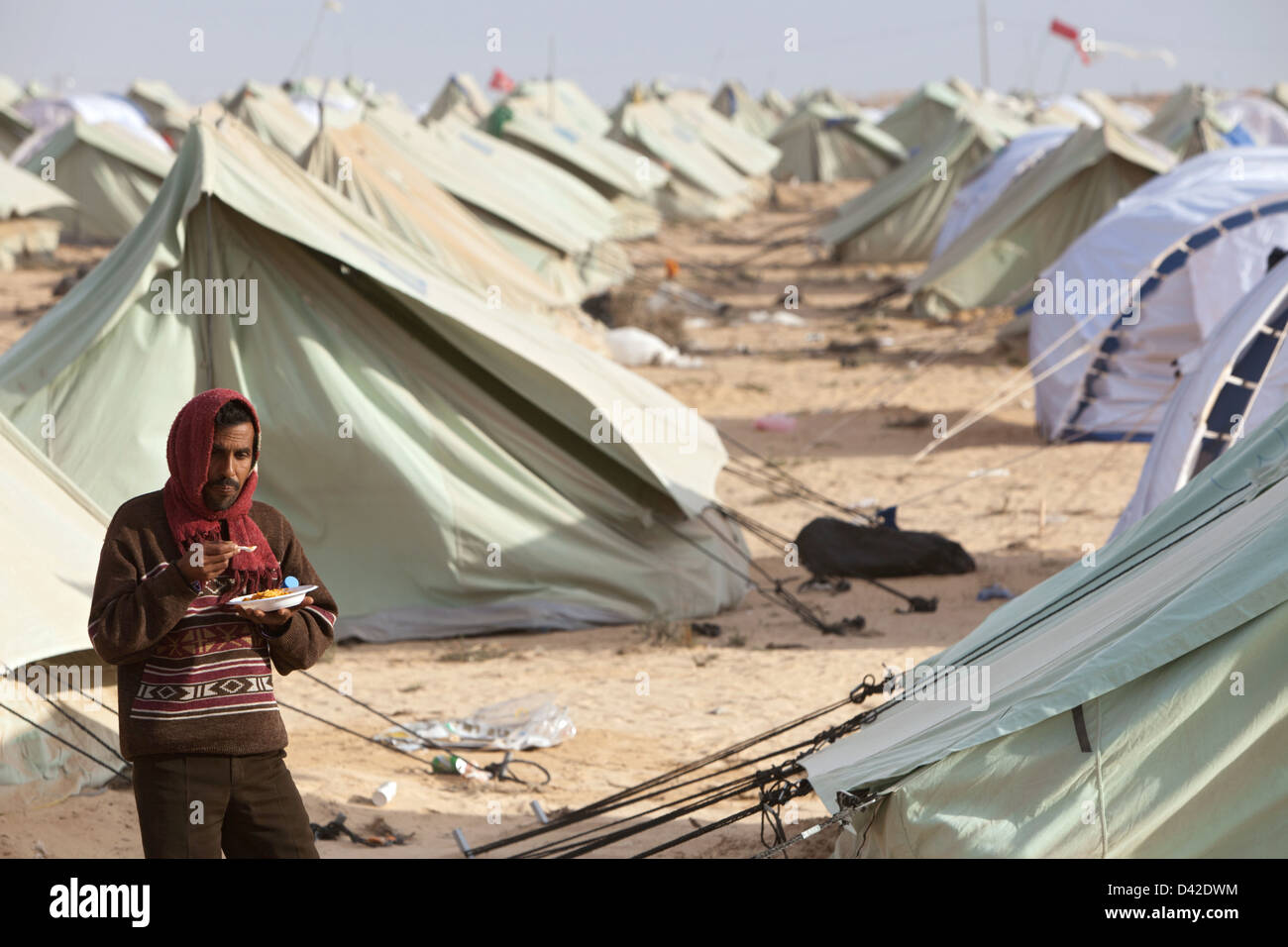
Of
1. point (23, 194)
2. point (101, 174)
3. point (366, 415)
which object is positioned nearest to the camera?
point (366, 415)

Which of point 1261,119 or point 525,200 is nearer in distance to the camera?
point 525,200

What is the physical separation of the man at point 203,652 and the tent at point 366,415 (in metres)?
4.56

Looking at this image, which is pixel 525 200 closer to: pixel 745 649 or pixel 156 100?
pixel 745 649

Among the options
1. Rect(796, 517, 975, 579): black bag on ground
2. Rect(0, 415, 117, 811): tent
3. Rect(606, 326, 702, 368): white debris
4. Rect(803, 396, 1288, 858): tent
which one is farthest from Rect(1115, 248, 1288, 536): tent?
Rect(606, 326, 702, 368): white debris

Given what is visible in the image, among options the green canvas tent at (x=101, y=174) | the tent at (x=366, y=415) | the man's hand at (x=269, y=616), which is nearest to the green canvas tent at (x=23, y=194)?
the green canvas tent at (x=101, y=174)

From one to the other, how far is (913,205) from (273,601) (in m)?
22.3

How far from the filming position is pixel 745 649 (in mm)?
7520

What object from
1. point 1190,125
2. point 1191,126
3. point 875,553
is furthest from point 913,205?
point 875,553

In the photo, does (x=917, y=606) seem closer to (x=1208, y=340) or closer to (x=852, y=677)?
(x=852, y=677)

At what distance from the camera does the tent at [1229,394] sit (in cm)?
818

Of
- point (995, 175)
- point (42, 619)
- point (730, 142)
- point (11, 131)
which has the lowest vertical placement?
point (42, 619)

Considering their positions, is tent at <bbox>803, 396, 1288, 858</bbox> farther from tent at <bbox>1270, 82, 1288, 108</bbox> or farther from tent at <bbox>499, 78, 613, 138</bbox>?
tent at <bbox>1270, 82, 1288, 108</bbox>
